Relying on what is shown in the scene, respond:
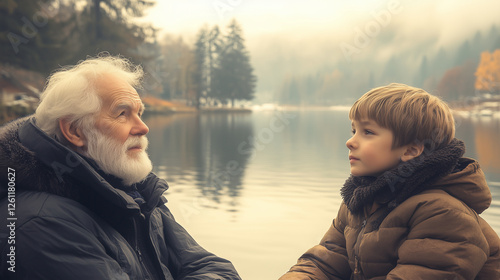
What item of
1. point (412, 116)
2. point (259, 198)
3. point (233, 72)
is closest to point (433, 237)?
point (412, 116)

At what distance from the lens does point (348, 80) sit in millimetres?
58156

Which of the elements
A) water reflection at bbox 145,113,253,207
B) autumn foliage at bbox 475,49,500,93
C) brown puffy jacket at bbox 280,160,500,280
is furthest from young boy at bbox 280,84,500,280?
autumn foliage at bbox 475,49,500,93

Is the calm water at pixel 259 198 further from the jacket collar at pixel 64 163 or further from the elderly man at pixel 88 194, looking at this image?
the jacket collar at pixel 64 163

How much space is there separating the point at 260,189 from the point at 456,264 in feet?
20.4

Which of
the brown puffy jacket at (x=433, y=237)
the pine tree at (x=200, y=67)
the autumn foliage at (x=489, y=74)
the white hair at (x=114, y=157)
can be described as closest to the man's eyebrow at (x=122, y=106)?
the white hair at (x=114, y=157)

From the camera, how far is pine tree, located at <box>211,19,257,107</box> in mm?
45688

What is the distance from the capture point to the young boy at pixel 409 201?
1.46 m

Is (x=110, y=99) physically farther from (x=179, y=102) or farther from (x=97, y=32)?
(x=179, y=102)

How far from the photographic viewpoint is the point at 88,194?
60.3 inches

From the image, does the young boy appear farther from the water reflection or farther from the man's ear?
the water reflection

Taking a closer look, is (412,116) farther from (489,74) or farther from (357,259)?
(489,74)

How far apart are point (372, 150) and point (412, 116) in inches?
7.1

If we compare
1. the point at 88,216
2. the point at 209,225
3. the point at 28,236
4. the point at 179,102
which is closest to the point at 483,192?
the point at 88,216

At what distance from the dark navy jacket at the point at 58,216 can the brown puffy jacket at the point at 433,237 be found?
0.78 metres
